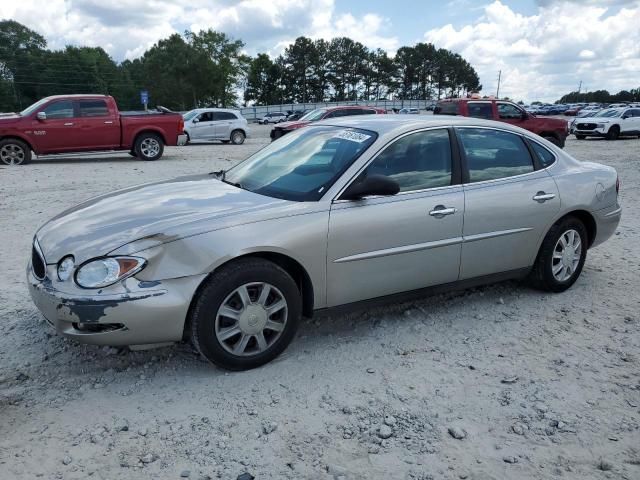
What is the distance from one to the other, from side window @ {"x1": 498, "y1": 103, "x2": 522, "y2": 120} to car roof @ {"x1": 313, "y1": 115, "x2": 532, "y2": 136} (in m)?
13.6

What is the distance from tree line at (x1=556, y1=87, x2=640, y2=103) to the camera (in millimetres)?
100750

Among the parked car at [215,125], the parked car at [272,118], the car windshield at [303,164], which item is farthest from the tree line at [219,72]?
the car windshield at [303,164]

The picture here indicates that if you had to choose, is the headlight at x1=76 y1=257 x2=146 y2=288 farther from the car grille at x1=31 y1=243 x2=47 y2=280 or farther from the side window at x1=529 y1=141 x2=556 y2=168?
the side window at x1=529 y1=141 x2=556 y2=168

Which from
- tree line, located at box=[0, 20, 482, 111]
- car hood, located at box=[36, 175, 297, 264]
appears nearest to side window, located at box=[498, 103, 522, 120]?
car hood, located at box=[36, 175, 297, 264]

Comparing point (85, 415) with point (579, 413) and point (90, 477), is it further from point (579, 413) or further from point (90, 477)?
point (579, 413)

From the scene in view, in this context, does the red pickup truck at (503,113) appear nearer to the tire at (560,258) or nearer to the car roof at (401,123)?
the tire at (560,258)

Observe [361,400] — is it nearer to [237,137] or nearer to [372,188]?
[372,188]

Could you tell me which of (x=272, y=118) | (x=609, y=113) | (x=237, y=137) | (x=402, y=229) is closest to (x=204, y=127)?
(x=237, y=137)

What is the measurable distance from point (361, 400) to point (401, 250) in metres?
1.14

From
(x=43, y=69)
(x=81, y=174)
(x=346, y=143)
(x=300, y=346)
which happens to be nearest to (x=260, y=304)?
(x=300, y=346)

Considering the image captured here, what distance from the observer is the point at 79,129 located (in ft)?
45.6

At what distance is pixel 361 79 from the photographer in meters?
112

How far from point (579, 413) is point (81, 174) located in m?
11.4

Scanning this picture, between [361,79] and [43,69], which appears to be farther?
[361,79]
